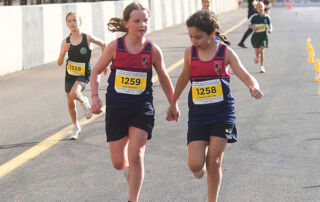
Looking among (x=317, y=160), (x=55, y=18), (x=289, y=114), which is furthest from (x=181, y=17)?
(x=317, y=160)

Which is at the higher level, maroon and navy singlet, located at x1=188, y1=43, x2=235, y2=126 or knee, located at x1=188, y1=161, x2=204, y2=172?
maroon and navy singlet, located at x1=188, y1=43, x2=235, y2=126

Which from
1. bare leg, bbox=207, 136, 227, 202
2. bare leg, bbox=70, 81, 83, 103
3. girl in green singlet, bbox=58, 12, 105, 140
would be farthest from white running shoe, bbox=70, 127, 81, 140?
bare leg, bbox=207, 136, 227, 202

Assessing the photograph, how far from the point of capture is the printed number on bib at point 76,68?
28.6ft

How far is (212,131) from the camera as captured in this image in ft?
18.5

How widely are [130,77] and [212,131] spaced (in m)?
0.78

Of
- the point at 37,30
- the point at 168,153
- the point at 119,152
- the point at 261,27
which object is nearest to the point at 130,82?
the point at 119,152

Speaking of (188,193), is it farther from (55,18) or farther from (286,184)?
(55,18)

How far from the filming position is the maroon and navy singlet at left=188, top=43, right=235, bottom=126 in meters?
5.62

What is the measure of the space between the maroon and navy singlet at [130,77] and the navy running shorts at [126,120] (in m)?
0.04

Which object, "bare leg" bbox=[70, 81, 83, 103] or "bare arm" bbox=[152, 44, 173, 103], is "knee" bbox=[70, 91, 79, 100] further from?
"bare arm" bbox=[152, 44, 173, 103]

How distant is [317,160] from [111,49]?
2701 mm

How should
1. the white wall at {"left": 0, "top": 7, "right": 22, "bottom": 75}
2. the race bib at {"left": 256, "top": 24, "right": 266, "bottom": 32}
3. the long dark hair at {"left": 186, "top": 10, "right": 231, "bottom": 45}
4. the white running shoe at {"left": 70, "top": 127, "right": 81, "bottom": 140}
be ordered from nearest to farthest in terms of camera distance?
the long dark hair at {"left": 186, "top": 10, "right": 231, "bottom": 45}, the white running shoe at {"left": 70, "top": 127, "right": 81, "bottom": 140}, the white wall at {"left": 0, "top": 7, "right": 22, "bottom": 75}, the race bib at {"left": 256, "top": 24, "right": 266, "bottom": 32}

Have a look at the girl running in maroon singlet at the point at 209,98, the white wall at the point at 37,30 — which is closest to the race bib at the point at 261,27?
Result: the white wall at the point at 37,30

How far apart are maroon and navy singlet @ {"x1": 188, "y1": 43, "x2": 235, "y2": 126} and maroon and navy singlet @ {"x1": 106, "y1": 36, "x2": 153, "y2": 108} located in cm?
40
